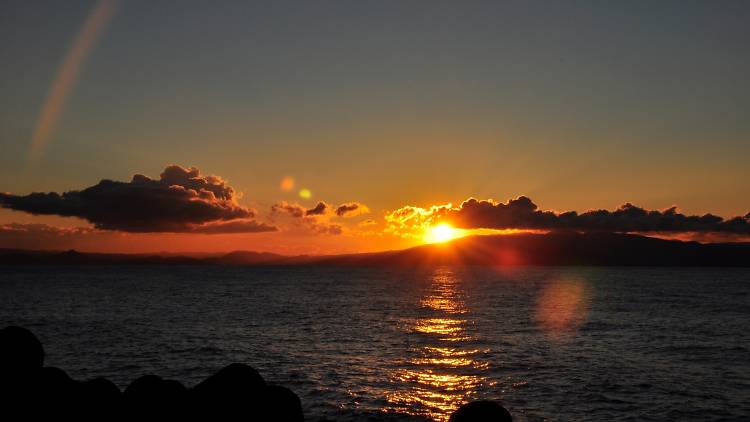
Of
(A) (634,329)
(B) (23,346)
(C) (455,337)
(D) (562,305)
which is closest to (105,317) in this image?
(C) (455,337)

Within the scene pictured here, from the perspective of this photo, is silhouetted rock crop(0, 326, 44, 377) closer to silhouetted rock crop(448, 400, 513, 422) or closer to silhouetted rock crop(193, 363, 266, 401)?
silhouetted rock crop(193, 363, 266, 401)

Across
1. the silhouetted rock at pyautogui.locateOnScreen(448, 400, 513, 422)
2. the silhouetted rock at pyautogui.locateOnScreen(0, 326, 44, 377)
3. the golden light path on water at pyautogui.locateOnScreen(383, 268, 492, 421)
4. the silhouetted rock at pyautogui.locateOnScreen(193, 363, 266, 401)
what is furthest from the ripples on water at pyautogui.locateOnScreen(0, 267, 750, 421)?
the silhouetted rock at pyautogui.locateOnScreen(448, 400, 513, 422)

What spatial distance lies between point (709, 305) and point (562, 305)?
24659 millimetres

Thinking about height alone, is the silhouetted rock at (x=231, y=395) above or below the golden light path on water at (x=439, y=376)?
above

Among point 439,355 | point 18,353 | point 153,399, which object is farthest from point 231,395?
point 439,355

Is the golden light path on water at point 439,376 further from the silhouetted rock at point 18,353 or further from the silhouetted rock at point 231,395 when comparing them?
the silhouetted rock at point 18,353

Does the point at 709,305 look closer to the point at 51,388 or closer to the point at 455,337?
the point at 455,337

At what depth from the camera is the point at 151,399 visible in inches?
738

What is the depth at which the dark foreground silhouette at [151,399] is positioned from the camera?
1808cm

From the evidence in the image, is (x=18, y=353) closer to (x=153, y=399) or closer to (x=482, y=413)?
(x=153, y=399)

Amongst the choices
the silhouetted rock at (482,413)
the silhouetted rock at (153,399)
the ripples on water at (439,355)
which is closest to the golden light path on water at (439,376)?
the ripples on water at (439,355)

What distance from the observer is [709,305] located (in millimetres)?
99062

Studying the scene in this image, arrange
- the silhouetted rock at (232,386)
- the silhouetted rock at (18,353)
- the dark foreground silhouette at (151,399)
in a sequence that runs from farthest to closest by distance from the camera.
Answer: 1. the silhouetted rock at (18,353)
2. the silhouetted rock at (232,386)
3. the dark foreground silhouette at (151,399)

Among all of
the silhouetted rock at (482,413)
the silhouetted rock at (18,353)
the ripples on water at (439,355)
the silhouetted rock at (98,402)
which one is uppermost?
the silhouetted rock at (18,353)
